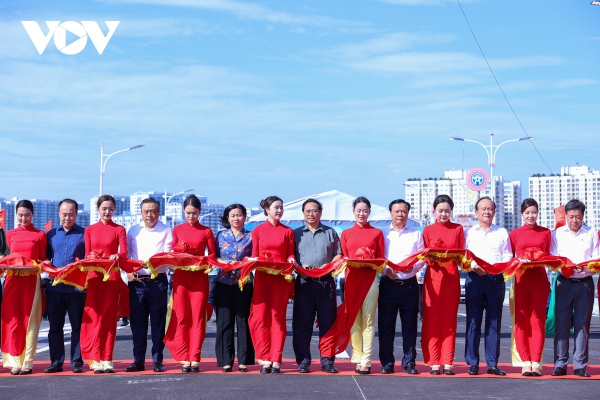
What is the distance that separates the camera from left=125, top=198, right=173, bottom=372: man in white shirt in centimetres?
937

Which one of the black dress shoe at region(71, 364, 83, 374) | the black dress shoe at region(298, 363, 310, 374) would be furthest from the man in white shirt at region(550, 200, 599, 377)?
the black dress shoe at region(71, 364, 83, 374)

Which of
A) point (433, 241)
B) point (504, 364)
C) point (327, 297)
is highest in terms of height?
point (433, 241)

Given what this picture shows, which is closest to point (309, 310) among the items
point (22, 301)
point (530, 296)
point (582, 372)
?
point (530, 296)

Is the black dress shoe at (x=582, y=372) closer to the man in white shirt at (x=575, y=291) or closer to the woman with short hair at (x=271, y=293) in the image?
the man in white shirt at (x=575, y=291)

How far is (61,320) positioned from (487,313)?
4.82 metres

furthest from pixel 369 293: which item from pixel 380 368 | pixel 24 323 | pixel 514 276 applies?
pixel 24 323

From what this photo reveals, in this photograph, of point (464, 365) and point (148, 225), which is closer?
point (148, 225)

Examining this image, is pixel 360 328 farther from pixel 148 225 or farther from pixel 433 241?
pixel 148 225

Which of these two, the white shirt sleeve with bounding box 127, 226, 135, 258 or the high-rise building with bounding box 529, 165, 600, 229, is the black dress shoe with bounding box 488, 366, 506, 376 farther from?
the high-rise building with bounding box 529, 165, 600, 229

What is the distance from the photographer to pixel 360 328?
939 centimetres

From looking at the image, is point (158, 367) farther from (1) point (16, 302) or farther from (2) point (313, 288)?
(2) point (313, 288)

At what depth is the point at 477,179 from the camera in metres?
36.9

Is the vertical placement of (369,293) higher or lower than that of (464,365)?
higher

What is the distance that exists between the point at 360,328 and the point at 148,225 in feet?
8.77
